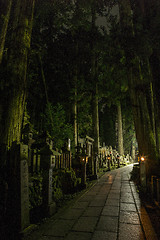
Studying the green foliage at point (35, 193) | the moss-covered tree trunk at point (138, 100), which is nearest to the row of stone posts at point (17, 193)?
the green foliage at point (35, 193)

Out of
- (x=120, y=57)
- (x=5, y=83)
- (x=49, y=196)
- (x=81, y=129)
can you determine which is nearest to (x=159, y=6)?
(x=120, y=57)

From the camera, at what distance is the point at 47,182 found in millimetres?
4211

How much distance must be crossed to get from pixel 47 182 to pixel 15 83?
11.3ft

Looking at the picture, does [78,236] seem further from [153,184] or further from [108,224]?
[153,184]

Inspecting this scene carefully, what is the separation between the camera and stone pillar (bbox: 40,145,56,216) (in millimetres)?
4074

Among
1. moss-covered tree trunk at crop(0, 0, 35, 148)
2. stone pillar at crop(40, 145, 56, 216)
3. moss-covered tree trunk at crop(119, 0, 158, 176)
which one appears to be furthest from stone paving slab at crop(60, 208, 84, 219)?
moss-covered tree trunk at crop(119, 0, 158, 176)

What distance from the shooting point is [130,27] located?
829 cm

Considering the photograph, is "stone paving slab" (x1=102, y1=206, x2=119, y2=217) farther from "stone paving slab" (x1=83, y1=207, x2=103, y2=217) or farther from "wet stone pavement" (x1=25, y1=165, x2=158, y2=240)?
"stone paving slab" (x1=83, y1=207, x2=103, y2=217)

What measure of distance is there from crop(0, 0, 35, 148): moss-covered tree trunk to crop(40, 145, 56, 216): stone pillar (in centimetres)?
126

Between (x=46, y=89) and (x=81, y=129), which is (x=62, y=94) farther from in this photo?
(x=81, y=129)

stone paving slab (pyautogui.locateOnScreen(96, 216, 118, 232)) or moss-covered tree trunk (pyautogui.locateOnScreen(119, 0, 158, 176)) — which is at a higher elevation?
moss-covered tree trunk (pyautogui.locateOnScreen(119, 0, 158, 176))

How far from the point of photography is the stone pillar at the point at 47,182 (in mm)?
4074

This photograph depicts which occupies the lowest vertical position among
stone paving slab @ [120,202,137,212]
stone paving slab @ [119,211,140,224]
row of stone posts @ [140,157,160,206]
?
stone paving slab @ [120,202,137,212]

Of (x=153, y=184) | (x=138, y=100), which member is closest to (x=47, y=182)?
(x=153, y=184)
